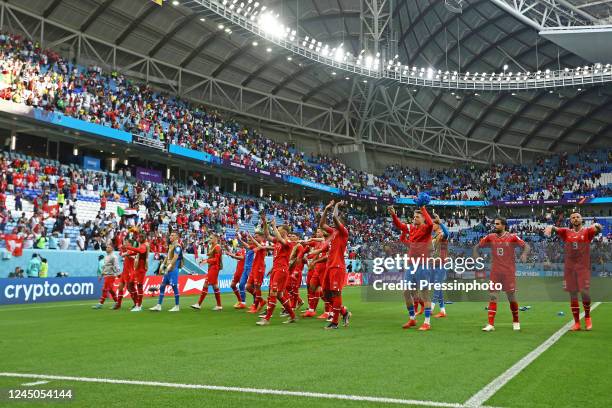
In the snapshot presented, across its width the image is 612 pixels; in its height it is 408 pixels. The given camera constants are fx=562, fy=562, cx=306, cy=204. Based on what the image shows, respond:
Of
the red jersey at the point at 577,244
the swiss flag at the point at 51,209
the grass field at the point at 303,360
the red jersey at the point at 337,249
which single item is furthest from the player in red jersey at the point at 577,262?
the swiss flag at the point at 51,209

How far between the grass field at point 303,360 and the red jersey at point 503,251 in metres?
1.35

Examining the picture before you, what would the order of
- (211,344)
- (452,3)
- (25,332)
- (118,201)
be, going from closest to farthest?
(211,344), (25,332), (118,201), (452,3)

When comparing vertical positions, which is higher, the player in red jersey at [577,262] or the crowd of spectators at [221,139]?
the crowd of spectators at [221,139]

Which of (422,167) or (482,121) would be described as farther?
(422,167)

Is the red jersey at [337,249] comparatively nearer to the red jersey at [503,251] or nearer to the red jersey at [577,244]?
the red jersey at [503,251]

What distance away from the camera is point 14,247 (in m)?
20.6

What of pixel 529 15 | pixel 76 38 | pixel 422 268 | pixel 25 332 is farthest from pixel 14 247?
pixel 529 15

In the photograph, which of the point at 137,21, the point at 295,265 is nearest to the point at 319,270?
the point at 295,265

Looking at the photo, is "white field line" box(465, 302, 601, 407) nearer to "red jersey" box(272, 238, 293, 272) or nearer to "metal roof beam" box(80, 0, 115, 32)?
"red jersey" box(272, 238, 293, 272)

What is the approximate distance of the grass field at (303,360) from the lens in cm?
577

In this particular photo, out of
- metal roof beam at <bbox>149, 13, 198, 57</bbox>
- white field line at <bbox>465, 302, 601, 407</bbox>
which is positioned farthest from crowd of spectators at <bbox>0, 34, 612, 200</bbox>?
white field line at <bbox>465, 302, 601, 407</bbox>

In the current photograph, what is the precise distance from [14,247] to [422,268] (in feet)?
51.5

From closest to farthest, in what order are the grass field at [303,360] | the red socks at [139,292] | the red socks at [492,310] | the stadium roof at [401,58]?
the grass field at [303,360] < the red socks at [492,310] < the red socks at [139,292] < the stadium roof at [401,58]

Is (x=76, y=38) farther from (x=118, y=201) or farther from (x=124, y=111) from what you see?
(x=118, y=201)
